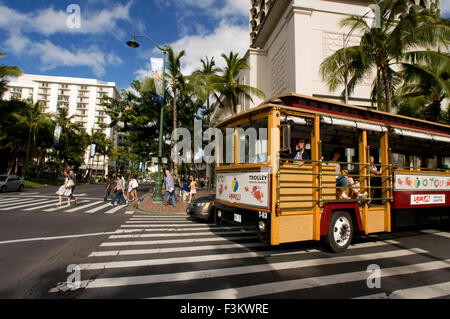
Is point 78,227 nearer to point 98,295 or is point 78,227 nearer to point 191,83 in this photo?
point 98,295

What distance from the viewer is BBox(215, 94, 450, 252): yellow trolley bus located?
4.88 metres

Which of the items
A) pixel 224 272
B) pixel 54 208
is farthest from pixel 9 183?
pixel 224 272

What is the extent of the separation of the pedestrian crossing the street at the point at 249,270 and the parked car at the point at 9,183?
2108 cm

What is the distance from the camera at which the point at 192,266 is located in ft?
14.9

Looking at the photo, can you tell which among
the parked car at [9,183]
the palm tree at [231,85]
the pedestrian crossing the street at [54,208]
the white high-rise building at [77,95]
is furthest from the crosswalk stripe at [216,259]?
the white high-rise building at [77,95]

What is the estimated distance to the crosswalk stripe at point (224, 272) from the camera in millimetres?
3801

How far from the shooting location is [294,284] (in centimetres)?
382

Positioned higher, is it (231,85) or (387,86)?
(231,85)

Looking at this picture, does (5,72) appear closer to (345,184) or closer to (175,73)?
(175,73)

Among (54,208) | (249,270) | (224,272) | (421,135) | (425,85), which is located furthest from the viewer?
(425,85)

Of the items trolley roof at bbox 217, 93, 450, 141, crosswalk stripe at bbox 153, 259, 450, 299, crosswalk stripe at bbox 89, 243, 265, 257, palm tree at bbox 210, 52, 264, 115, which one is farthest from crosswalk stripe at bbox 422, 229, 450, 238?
palm tree at bbox 210, 52, 264, 115

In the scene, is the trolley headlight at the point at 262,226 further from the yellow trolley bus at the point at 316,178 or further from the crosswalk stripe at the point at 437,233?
the crosswalk stripe at the point at 437,233

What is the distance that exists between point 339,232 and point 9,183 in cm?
2658
